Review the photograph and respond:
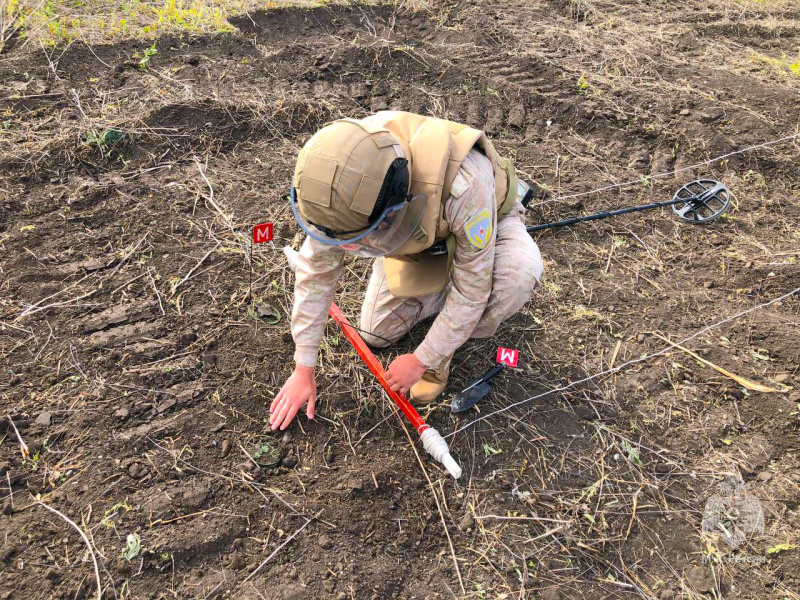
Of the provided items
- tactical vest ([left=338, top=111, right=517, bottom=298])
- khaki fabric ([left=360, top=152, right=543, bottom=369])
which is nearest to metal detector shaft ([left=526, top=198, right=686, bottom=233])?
khaki fabric ([left=360, top=152, right=543, bottom=369])

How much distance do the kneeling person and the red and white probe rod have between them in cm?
11

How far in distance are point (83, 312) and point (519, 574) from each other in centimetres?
249

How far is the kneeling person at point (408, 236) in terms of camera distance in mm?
1833

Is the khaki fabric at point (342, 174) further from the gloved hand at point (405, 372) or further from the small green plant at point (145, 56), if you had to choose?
the small green plant at point (145, 56)

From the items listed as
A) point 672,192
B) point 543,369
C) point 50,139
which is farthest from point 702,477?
point 50,139

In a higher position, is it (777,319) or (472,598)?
(777,319)

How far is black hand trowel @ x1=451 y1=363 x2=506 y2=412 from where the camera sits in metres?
2.71

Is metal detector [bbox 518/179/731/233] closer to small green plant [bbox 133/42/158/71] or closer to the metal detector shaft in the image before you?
the metal detector shaft

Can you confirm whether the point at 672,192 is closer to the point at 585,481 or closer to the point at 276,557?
the point at 585,481

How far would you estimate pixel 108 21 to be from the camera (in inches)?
196

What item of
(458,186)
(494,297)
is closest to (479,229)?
(458,186)
